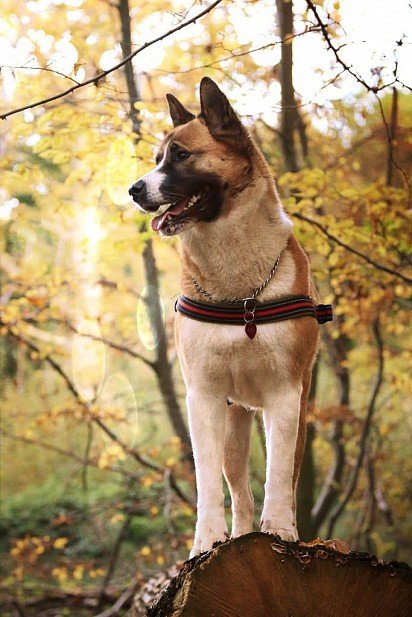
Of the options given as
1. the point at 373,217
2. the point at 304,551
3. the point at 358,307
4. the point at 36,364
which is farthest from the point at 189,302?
the point at 36,364

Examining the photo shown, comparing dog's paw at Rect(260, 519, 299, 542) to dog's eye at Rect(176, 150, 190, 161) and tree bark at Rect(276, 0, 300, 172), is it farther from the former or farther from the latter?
tree bark at Rect(276, 0, 300, 172)

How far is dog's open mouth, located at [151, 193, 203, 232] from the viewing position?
122 inches

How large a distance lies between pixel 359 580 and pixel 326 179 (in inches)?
149

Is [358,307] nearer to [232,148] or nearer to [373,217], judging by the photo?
[373,217]

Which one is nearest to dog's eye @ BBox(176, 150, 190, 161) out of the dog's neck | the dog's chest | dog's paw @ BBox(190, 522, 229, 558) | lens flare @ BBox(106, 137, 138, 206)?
the dog's neck

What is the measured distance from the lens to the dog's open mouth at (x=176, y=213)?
309 cm

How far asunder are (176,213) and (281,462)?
1.15 meters

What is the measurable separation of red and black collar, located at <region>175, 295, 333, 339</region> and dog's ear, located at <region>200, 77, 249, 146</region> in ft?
2.46

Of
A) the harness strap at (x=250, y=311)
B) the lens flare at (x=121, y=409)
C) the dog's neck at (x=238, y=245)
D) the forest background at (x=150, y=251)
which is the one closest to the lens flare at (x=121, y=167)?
the forest background at (x=150, y=251)

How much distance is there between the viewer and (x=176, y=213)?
313 centimetres

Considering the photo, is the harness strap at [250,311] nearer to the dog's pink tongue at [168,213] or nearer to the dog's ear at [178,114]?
the dog's pink tongue at [168,213]

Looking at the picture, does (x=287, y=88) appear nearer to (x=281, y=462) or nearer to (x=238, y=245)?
(x=238, y=245)

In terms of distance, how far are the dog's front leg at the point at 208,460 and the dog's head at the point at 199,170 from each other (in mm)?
780

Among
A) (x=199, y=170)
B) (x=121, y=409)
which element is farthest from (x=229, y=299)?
(x=121, y=409)
